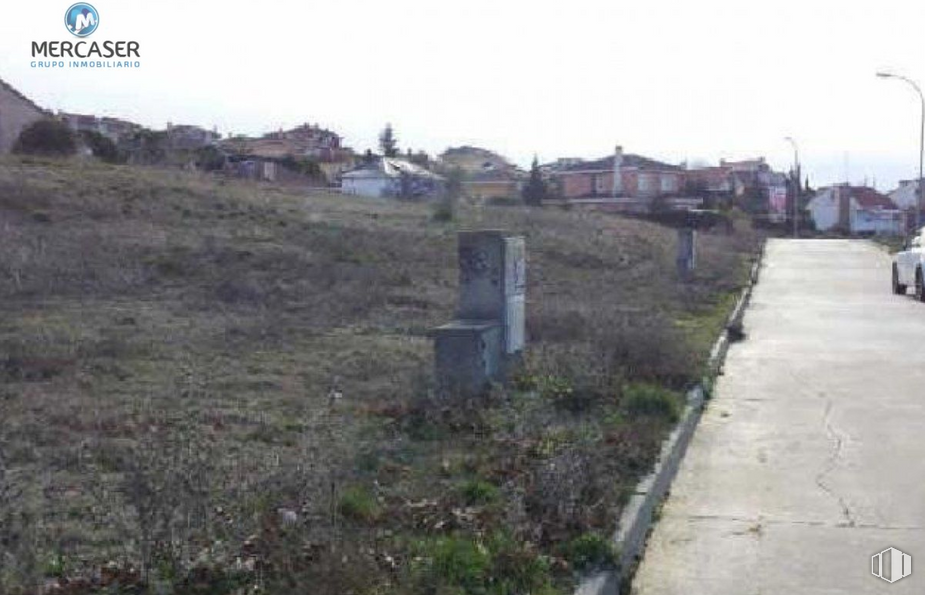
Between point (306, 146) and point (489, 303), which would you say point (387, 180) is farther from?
point (489, 303)

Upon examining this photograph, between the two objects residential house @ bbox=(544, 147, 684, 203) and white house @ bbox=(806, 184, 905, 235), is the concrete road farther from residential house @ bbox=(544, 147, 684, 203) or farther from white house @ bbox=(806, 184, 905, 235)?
white house @ bbox=(806, 184, 905, 235)

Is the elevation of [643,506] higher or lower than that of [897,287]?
higher

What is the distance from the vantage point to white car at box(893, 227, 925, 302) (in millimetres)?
25375

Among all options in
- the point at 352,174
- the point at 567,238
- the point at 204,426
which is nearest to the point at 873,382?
the point at 204,426

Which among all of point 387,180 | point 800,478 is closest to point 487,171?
point 387,180

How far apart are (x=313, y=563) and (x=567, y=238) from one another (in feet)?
93.6

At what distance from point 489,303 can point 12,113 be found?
151ft

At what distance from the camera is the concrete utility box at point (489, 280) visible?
393 inches

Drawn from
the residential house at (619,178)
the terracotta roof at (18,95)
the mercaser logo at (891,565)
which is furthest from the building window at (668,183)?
the mercaser logo at (891,565)

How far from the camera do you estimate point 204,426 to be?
8.23m

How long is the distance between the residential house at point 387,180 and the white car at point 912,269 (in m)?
42.7

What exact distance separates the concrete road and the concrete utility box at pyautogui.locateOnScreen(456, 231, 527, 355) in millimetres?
1740

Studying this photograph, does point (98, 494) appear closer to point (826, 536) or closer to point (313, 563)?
point (313, 563)

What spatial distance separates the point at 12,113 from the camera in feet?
169
